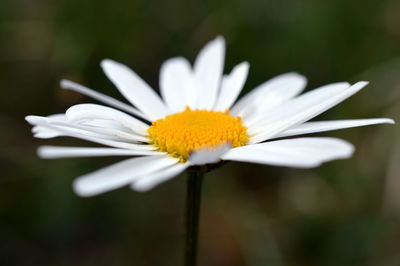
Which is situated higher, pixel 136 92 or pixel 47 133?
pixel 136 92

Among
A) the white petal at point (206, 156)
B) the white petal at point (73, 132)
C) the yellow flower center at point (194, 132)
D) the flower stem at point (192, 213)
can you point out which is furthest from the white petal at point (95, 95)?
the white petal at point (206, 156)

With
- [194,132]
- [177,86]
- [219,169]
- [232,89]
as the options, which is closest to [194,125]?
[194,132]

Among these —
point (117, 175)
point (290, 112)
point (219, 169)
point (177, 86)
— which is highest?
point (219, 169)

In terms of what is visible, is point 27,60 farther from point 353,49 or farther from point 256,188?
point 353,49

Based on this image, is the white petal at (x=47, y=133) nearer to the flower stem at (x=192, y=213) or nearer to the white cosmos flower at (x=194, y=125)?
the white cosmos flower at (x=194, y=125)

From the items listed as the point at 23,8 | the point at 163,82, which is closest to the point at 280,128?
A: the point at 163,82

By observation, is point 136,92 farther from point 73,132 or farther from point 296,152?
point 296,152
